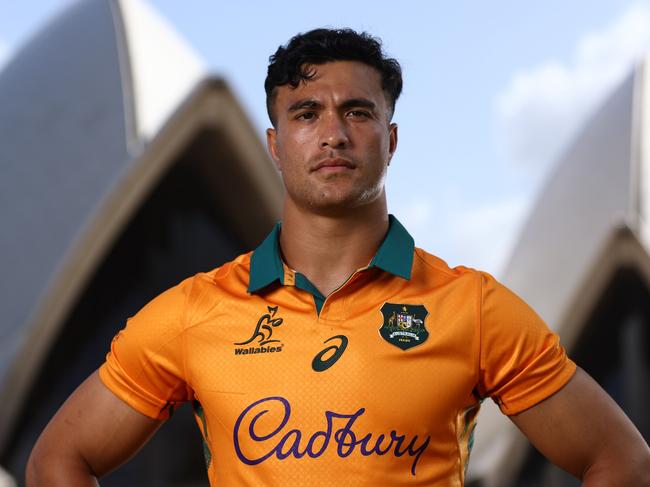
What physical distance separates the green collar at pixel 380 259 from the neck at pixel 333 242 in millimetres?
37

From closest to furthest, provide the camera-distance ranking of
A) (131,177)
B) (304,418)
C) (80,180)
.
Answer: (304,418), (131,177), (80,180)

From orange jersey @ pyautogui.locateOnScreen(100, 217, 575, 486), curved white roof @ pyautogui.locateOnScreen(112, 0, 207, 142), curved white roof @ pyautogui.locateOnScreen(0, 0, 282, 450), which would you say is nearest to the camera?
orange jersey @ pyautogui.locateOnScreen(100, 217, 575, 486)

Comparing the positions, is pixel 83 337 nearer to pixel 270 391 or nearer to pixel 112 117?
pixel 112 117

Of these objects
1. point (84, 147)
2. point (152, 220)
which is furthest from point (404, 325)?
point (84, 147)

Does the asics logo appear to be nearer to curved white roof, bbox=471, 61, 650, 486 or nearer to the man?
the man

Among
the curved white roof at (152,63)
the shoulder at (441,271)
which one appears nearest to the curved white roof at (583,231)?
the curved white roof at (152,63)

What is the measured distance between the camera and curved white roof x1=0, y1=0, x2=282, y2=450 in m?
10.4

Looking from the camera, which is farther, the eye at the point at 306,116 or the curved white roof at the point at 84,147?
the curved white roof at the point at 84,147

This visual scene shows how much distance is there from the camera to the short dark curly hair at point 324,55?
2.01m

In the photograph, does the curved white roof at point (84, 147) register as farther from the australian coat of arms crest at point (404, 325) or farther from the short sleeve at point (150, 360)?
the australian coat of arms crest at point (404, 325)

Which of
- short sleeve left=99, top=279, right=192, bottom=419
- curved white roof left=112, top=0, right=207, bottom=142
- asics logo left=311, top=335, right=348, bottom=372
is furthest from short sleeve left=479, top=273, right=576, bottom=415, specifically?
Answer: curved white roof left=112, top=0, right=207, bottom=142

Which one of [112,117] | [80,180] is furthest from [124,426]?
[112,117]

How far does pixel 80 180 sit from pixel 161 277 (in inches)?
80.0

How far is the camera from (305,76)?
6.58 feet
